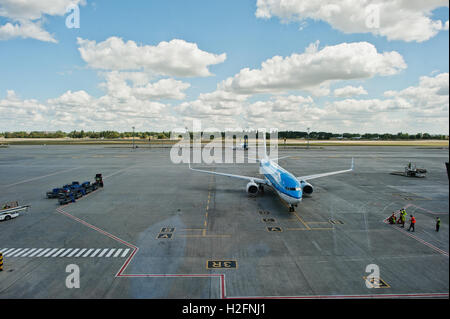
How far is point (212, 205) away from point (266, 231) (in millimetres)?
10455

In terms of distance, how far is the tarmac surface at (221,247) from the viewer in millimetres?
15648

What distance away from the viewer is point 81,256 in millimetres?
19547

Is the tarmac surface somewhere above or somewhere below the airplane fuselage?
below

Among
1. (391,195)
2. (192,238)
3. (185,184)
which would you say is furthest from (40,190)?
(391,195)

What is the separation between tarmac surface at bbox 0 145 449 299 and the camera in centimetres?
1565

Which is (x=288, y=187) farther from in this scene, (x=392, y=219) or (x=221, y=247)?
(x=221, y=247)
